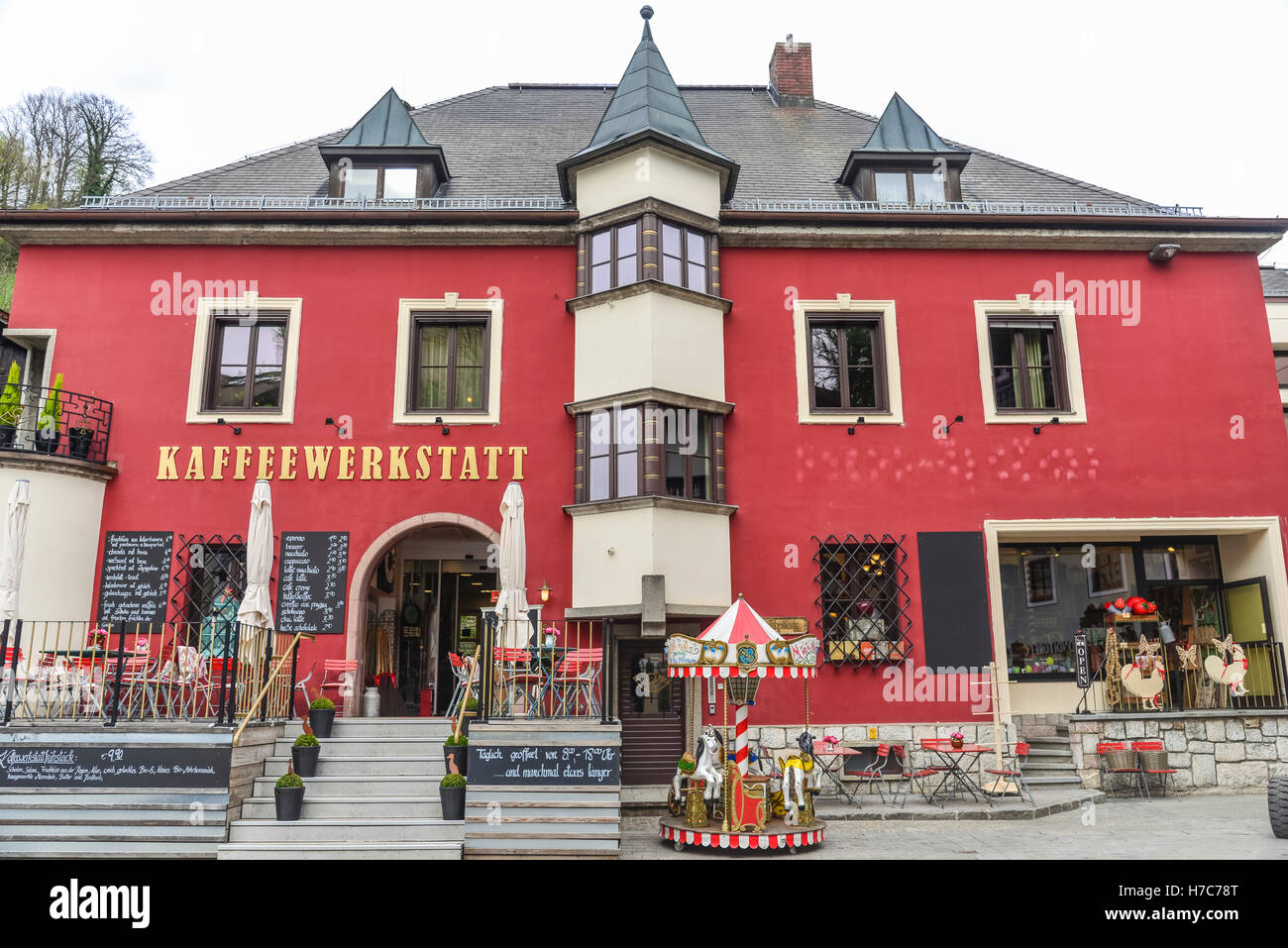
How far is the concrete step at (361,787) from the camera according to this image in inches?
396

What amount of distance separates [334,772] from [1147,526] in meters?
12.5

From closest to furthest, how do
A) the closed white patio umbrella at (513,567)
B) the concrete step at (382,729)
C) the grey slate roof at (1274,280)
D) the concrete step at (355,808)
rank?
1. the concrete step at (355,808)
2. the concrete step at (382,729)
3. the closed white patio umbrella at (513,567)
4. the grey slate roof at (1274,280)

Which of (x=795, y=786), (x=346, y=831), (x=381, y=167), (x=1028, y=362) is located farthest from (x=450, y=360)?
(x=1028, y=362)

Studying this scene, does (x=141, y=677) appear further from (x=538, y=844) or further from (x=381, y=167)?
(x=381, y=167)

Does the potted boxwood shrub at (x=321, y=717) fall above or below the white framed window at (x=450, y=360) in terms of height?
below

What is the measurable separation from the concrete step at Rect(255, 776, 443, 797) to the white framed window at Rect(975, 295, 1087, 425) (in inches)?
403

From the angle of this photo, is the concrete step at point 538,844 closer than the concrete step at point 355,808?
Yes

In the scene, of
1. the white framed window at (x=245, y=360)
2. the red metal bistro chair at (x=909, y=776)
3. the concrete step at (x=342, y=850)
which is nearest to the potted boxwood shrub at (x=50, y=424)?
the white framed window at (x=245, y=360)

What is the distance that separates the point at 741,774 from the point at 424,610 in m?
8.59

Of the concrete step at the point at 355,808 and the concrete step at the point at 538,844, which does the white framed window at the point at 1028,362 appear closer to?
the concrete step at the point at 538,844

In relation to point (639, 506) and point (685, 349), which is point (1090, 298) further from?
point (639, 506)

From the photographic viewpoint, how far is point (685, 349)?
14.6 m

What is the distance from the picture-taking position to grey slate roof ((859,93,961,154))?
16.8 metres

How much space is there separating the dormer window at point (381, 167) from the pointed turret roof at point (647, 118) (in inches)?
93.0
